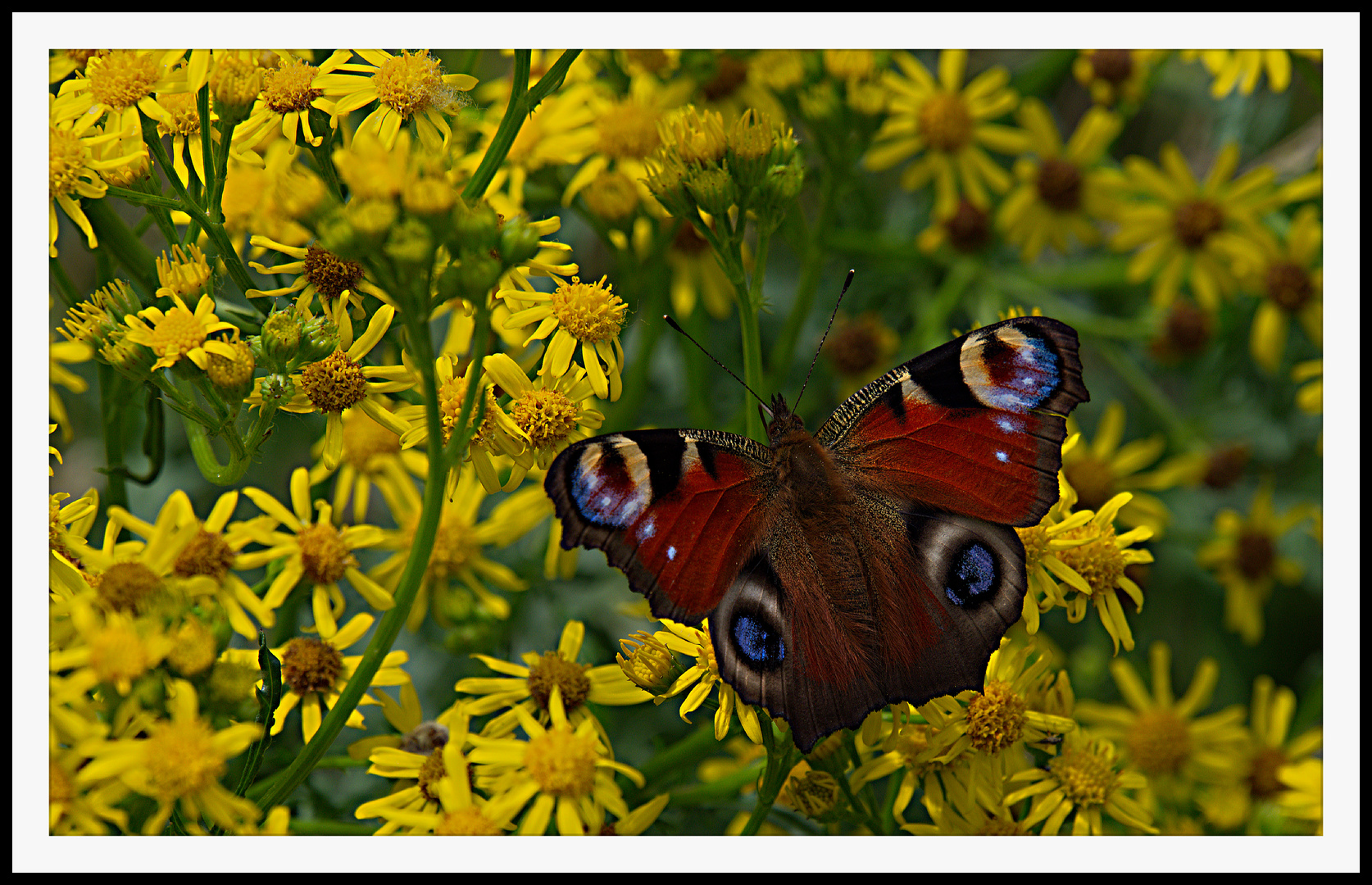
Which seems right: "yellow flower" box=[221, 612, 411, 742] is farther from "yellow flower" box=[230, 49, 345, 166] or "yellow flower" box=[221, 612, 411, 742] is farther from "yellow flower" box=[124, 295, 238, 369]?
"yellow flower" box=[230, 49, 345, 166]

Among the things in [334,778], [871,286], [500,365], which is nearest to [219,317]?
[500,365]

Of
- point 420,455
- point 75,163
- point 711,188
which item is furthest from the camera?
point 420,455

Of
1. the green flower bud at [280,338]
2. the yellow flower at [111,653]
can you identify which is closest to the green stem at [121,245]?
the green flower bud at [280,338]

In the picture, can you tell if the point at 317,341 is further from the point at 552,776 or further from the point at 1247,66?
the point at 1247,66

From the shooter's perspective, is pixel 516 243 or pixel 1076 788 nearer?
pixel 516 243

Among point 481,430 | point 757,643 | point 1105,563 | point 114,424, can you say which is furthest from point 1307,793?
point 114,424
